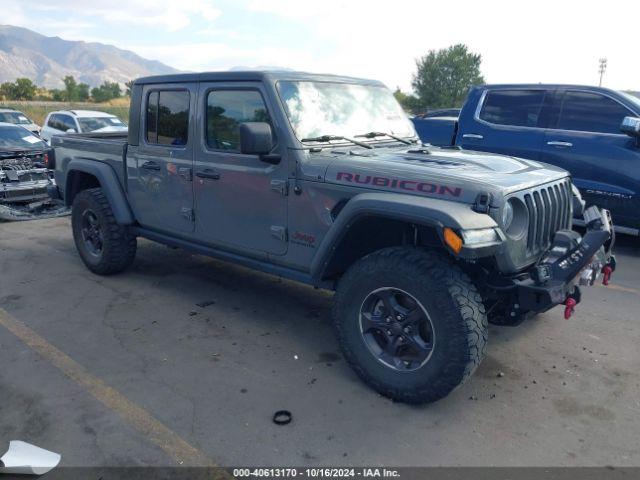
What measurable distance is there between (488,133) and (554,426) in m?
4.77

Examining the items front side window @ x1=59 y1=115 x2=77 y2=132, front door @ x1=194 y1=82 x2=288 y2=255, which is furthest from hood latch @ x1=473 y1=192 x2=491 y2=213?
front side window @ x1=59 y1=115 x2=77 y2=132

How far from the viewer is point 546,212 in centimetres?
337

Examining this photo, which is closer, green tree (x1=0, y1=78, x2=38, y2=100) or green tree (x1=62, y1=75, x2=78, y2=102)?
green tree (x1=0, y1=78, x2=38, y2=100)

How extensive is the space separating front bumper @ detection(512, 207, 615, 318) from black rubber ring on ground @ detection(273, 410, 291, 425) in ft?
4.79

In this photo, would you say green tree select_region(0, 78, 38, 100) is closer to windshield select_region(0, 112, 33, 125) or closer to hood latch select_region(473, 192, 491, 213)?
windshield select_region(0, 112, 33, 125)

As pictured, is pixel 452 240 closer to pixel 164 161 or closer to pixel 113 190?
pixel 164 161

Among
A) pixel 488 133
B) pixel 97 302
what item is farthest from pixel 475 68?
pixel 97 302

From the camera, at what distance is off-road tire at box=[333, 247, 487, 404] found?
2906mm

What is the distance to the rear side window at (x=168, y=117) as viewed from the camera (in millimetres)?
4418

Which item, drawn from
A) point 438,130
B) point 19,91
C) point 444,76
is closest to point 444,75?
point 444,76

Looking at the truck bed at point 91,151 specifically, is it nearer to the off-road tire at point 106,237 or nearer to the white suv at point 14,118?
the off-road tire at point 106,237

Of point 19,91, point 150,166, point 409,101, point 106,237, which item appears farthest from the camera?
point 409,101

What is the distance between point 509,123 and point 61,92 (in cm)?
4492

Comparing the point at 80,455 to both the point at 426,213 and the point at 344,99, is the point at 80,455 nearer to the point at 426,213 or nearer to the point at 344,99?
the point at 426,213
